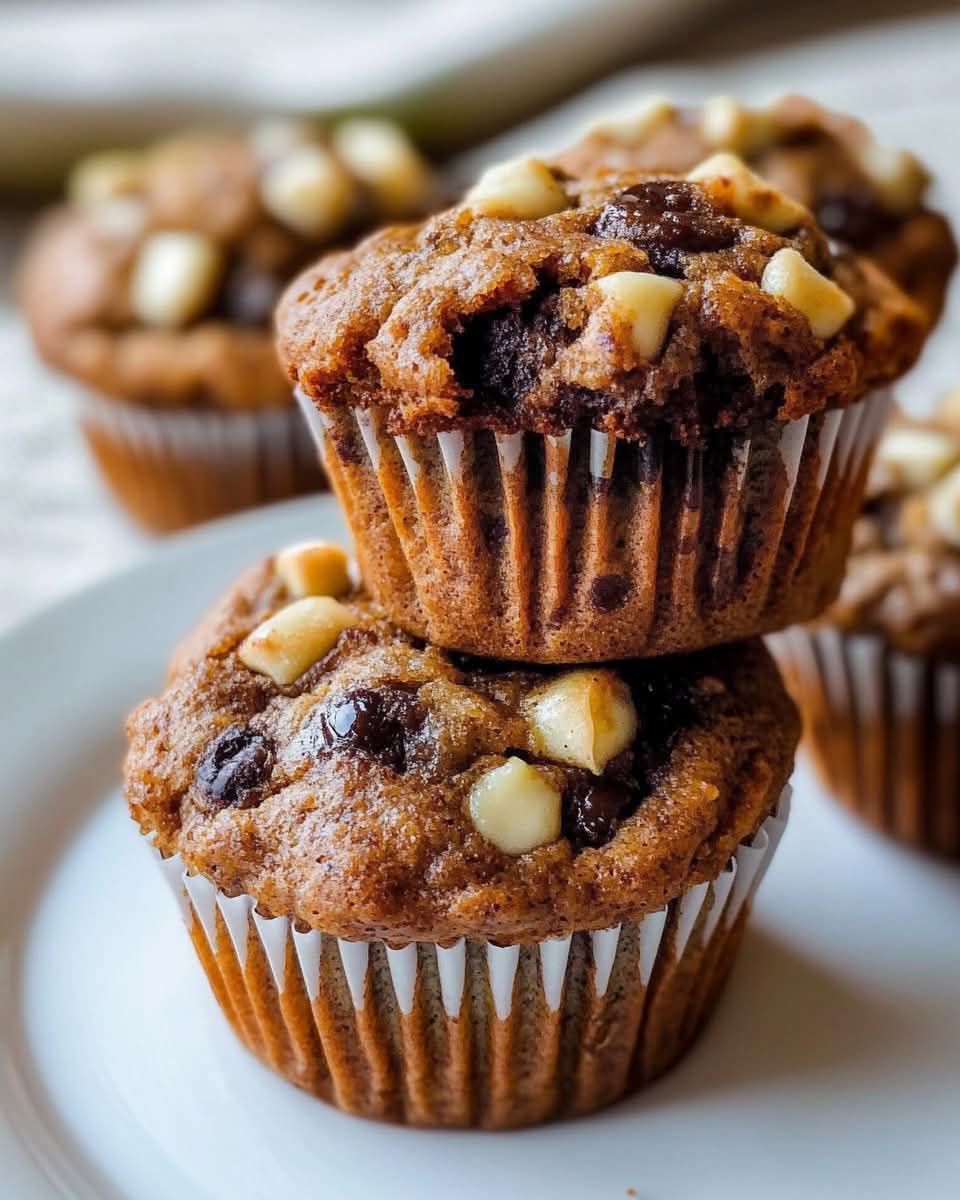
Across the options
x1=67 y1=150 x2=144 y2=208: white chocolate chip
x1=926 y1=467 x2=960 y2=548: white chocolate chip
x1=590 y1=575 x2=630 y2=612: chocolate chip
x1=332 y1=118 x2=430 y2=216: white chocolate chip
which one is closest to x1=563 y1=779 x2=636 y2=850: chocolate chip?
x1=590 y1=575 x2=630 y2=612: chocolate chip

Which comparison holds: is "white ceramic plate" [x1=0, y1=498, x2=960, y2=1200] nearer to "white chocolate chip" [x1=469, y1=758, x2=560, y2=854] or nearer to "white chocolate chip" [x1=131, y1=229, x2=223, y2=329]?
"white chocolate chip" [x1=469, y1=758, x2=560, y2=854]

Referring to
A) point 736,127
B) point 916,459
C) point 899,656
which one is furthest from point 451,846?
point 736,127

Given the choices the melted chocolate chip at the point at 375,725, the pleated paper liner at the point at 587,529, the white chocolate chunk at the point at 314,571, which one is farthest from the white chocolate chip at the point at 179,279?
the melted chocolate chip at the point at 375,725

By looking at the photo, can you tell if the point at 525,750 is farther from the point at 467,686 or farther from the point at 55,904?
the point at 55,904

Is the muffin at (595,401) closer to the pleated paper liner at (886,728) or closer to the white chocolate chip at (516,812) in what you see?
the white chocolate chip at (516,812)

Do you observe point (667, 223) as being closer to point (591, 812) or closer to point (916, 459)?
point (591, 812)
